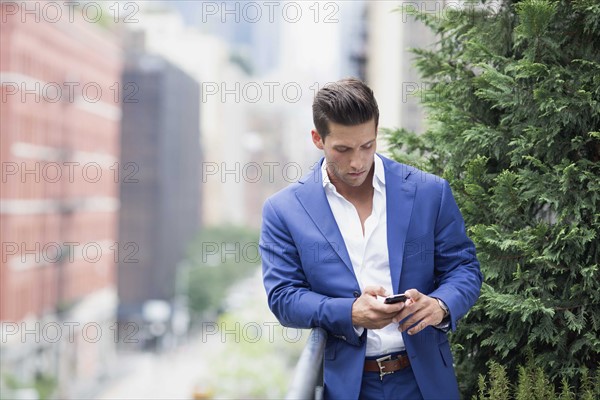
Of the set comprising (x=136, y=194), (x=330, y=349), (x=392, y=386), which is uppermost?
(x=136, y=194)

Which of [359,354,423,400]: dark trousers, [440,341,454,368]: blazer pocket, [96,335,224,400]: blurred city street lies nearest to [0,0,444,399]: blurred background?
[96,335,224,400]: blurred city street

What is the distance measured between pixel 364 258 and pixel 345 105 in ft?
1.70

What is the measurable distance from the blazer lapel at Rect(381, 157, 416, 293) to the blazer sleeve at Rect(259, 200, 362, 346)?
0.22 meters

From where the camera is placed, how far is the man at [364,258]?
2791mm

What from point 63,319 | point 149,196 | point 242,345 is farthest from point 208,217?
point 242,345

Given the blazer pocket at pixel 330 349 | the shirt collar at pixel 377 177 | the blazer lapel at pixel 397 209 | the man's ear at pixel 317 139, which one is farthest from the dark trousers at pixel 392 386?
the man's ear at pixel 317 139

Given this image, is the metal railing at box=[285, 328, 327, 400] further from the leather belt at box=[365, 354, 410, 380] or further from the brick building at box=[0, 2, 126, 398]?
the brick building at box=[0, 2, 126, 398]

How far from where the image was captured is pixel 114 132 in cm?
8725

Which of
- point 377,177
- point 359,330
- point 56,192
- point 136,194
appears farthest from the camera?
point 136,194

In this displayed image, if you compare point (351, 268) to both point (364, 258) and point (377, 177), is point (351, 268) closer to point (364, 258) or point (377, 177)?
point (364, 258)

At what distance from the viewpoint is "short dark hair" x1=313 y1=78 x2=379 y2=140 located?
9.27 feet

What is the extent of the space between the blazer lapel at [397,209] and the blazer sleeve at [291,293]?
0.72ft

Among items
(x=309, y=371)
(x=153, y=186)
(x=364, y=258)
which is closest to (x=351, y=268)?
(x=364, y=258)

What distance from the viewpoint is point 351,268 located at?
9.38 ft
